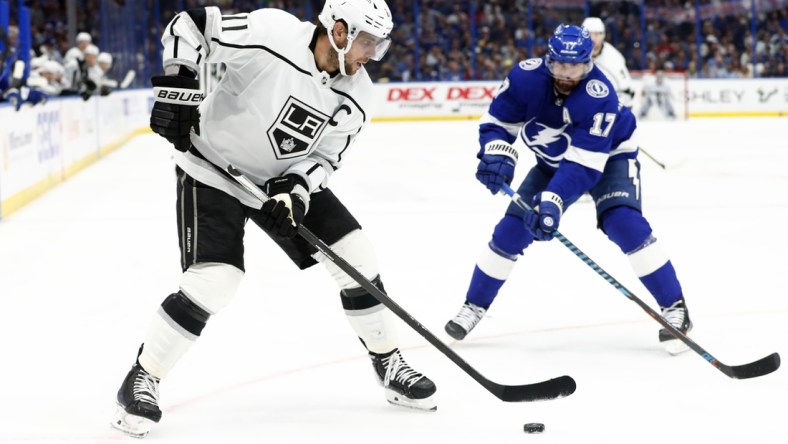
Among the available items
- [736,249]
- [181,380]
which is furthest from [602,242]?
[181,380]


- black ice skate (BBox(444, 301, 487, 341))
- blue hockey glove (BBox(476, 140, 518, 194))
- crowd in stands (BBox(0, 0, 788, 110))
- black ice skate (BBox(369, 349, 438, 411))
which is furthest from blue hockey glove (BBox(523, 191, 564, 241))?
crowd in stands (BBox(0, 0, 788, 110))

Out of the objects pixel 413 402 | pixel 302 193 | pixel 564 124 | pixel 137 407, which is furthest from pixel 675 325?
pixel 137 407

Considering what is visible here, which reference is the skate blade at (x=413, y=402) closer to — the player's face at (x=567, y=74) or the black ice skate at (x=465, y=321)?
the black ice skate at (x=465, y=321)

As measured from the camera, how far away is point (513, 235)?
3.52 meters

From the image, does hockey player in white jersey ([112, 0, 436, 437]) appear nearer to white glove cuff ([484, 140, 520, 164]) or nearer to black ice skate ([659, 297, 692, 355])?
white glove cuff ([484, 140, 520, 164])

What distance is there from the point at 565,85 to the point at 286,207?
117 centimetres

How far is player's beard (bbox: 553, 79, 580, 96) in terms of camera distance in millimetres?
3334

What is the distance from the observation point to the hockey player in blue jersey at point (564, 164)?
3.31 metres

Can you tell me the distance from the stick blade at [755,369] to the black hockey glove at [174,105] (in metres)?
1.63

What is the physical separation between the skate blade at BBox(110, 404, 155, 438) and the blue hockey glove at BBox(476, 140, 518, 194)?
1.34m

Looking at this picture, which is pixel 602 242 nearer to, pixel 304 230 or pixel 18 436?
pixel 304 230

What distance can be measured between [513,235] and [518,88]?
0.48 meters

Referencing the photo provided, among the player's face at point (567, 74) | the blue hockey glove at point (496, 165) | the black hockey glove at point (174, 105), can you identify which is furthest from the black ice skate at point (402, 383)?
the player's face at point (567, 74)

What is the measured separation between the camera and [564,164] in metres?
3.36
